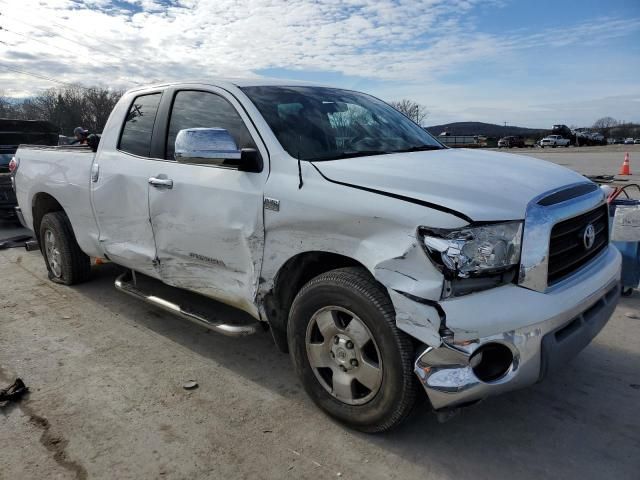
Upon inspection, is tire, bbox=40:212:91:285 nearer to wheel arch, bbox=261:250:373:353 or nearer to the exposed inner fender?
wheel arch, bbox=261:250:373:353

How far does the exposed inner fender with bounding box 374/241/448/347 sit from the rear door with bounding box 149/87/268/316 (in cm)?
94

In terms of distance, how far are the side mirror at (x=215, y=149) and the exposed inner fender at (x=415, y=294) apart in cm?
111

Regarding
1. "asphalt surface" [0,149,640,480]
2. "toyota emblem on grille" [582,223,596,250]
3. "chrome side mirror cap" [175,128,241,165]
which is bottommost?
"asphalt surface" [0,149,640,480]

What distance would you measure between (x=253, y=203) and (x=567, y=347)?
1.81 metres

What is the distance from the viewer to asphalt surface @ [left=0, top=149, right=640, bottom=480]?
2529mm

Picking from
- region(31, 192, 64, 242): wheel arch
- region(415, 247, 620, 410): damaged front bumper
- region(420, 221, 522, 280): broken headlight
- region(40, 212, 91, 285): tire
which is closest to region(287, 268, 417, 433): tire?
region(415, 247, 620, 410): damaged front bumper

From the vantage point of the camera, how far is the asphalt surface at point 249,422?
8.30 ft

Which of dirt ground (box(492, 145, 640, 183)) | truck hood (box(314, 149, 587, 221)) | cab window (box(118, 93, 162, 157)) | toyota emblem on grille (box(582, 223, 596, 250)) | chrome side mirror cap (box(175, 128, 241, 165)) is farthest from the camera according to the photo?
dirt ground (box(492, 145, 640, 183))

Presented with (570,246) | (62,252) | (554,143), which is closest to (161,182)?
(62,252)

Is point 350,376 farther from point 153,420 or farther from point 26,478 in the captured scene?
point 26,478

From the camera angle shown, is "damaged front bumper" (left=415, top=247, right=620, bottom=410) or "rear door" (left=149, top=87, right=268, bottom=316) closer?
"damaged front bumper" (left=415, top=247, right=620, bottom=410)

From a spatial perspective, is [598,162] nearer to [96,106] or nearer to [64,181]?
[64,181]

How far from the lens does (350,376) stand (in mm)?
2725

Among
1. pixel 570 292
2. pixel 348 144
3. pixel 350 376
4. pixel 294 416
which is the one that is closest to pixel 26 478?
pixel 294 416
